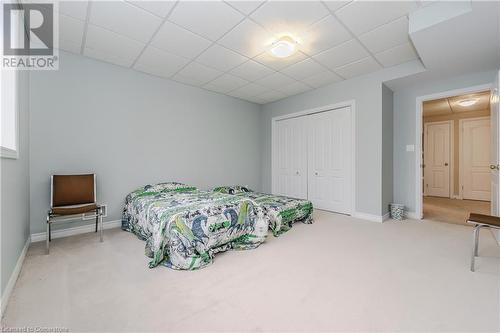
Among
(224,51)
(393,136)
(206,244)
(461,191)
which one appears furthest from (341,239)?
(461,191)

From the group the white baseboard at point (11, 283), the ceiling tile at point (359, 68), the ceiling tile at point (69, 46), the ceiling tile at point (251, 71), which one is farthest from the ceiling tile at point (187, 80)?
the white baseboard at point (11, 283)

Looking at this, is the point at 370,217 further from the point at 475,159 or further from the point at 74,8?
the point at 74,8

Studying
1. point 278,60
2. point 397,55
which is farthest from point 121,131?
point 397,55

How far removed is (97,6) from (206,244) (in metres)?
2.69

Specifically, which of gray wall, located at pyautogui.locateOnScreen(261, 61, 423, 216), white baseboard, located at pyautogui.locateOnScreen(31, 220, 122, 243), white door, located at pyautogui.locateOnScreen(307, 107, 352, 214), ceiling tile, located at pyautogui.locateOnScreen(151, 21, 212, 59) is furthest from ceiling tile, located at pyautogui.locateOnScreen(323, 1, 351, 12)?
white baseboard, located at pyautogui.locateOnScreen(31, 220, 122, 243)

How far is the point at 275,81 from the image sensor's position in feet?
13.9

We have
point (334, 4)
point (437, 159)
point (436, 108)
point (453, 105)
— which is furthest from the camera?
point (437, 159)

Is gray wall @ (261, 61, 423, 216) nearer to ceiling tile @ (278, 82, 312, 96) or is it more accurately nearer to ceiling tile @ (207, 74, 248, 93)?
ceiling tile @ (278, 82, 312, 96)

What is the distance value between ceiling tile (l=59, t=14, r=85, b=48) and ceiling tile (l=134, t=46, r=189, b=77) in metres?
0.73

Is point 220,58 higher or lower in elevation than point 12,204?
higher

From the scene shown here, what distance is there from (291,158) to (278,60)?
93.0 inches

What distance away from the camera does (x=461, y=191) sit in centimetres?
605

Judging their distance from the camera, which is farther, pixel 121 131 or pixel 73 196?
pixel 121 131

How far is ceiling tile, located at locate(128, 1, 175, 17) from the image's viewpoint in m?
2.22
